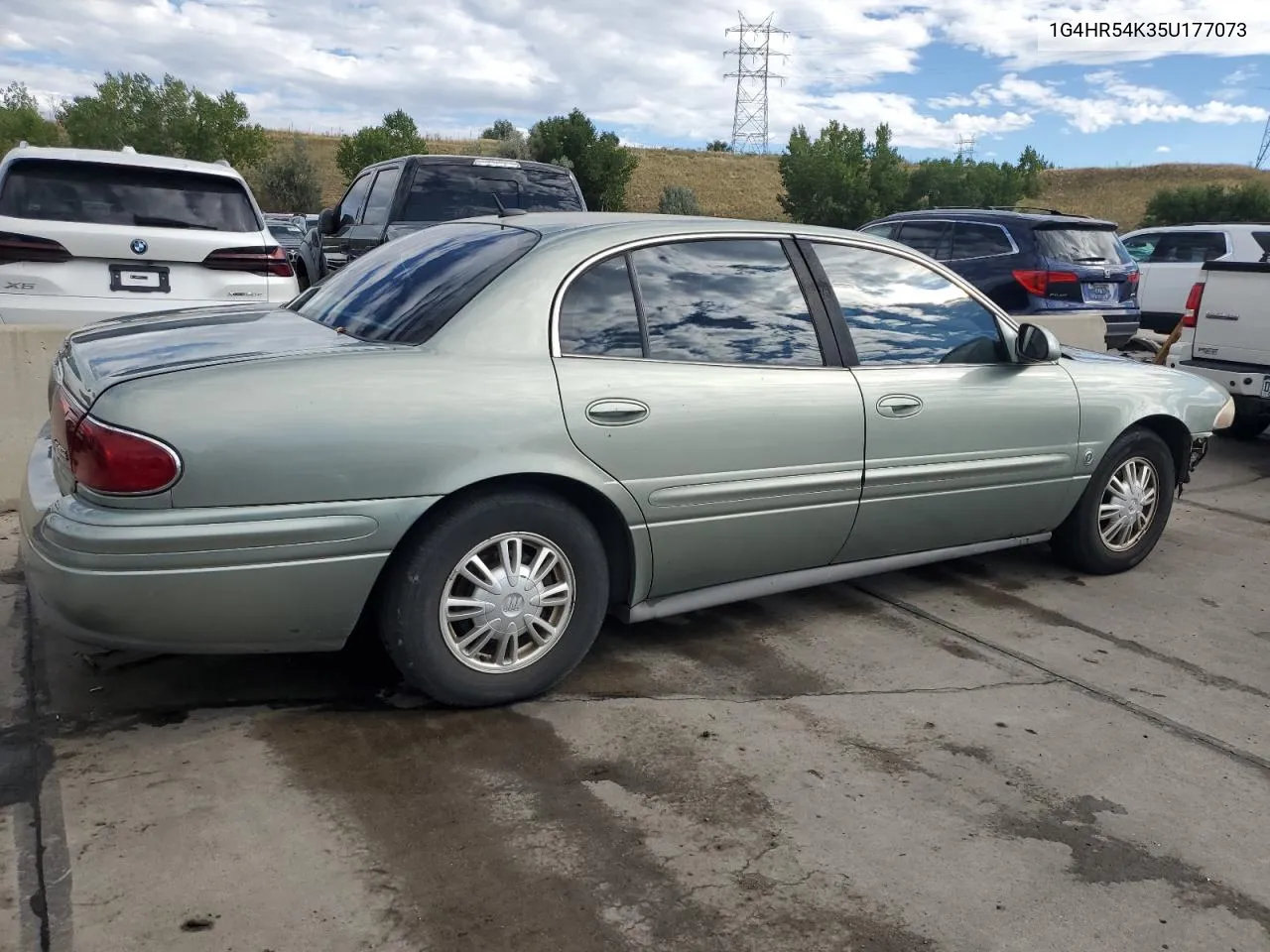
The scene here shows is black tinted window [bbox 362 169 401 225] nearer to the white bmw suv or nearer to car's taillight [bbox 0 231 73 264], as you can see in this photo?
the white bmw suv

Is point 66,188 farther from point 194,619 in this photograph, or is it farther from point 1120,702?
point 1120,702

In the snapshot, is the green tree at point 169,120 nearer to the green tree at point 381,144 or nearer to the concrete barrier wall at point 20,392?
the green tree at point 381,144

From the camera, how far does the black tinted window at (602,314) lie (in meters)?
3.46

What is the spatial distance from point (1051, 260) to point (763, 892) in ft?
27.1

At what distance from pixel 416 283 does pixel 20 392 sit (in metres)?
2.71

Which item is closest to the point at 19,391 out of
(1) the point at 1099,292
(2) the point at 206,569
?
(2) the point at 206,569

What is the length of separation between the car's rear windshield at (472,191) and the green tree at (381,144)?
48803 millimetres

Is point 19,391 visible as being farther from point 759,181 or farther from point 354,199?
point 759,181

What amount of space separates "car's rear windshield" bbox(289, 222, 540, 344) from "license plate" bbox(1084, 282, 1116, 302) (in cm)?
721

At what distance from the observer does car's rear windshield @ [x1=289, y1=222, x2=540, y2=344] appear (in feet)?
11.2

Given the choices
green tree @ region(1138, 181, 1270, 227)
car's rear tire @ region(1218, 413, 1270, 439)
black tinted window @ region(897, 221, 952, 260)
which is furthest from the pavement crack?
green tree @ region(1138, 181, 1270, 227)

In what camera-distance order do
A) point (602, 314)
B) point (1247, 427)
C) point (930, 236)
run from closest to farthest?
point (602, 314), point (1247, 427), point (930, 236)

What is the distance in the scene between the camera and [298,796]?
2.85 metres

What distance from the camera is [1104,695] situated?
12.5 feet
